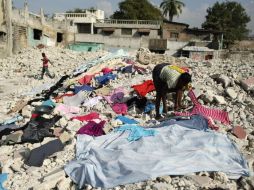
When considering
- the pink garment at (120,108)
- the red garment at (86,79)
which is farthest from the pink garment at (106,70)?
the pink garment at (120,108)

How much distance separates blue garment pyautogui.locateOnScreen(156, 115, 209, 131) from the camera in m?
5.49

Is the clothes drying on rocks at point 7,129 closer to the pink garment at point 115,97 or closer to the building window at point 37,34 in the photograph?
the pink garment at point 115,97

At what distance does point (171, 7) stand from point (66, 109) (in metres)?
34.9

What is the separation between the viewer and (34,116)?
7.20 m

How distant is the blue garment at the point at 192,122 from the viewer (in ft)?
18.0

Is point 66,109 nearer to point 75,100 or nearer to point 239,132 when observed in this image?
point 75,100

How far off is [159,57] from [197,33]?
66.8 ft

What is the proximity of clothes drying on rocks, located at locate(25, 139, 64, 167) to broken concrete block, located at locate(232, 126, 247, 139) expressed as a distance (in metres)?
2.87

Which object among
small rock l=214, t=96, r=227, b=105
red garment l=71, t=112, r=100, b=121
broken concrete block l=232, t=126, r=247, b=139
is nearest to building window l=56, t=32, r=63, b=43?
red garment l=71, t=112, r=100, b=121

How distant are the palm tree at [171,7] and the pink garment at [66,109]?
34.6m

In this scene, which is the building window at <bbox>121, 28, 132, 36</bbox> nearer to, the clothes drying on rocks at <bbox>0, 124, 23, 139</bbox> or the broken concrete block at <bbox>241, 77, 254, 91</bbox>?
the broken concrete block at <bbox>241, 77, 254, 91</bbox>

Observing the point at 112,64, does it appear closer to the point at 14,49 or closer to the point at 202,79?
the point at 202,79

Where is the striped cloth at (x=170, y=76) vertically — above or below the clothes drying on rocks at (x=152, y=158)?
above

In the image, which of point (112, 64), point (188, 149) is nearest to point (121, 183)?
point (188, 149)
